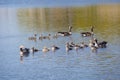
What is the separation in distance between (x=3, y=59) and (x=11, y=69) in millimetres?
4000

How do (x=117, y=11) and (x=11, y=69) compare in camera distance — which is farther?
(x=117, y=11)

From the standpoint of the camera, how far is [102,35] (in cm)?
4494

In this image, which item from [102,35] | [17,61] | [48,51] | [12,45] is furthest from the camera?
[102,35]

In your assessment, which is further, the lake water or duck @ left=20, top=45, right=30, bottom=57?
duck @ left=20, top=45, right=30, bottom=57

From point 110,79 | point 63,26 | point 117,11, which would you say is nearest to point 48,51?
point 110,79

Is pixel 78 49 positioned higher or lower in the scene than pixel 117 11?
lower

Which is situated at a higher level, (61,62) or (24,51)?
(24,51)

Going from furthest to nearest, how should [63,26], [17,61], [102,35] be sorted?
[63,26] → [102,35] → [17,61]

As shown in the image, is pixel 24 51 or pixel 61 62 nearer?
pixel 61 62

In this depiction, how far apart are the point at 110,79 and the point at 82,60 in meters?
6.10

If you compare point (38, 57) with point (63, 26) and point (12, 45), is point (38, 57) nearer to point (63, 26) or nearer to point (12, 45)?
point (12, 45)

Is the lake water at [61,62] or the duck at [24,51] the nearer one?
the lake water at [61,62]

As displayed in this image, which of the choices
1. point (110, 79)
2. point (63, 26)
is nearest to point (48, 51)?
point (110, 79)

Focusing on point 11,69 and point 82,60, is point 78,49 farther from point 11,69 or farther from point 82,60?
point 11,69
